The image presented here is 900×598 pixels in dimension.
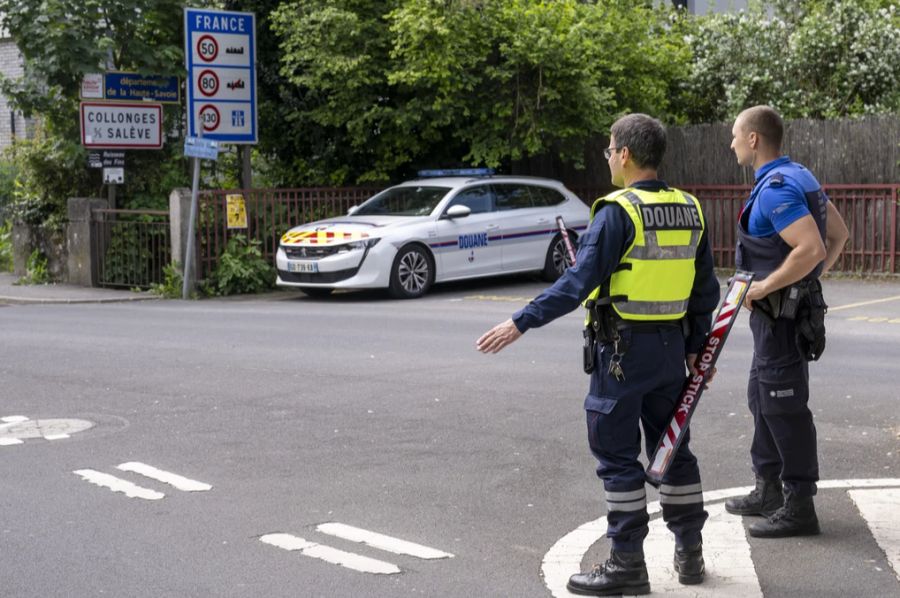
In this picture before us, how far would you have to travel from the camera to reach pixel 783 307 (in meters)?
5.54

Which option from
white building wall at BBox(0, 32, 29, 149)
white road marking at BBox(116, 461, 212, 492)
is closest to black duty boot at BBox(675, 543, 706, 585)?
white road marking at BBox(116, 461, 212, 492)

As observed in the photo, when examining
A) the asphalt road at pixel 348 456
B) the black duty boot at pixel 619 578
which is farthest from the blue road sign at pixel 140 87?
the black duty boot at pixel 619 578

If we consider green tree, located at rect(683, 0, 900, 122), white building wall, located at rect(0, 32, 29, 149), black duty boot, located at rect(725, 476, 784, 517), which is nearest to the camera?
black duty boot, located at rect(725, 476, 784, 517)

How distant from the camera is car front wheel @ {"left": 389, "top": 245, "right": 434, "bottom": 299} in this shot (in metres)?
17.4

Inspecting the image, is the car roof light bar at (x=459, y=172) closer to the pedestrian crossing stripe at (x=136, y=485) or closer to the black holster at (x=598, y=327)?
the pedestrian crossing stripe at (x=136, y=485)

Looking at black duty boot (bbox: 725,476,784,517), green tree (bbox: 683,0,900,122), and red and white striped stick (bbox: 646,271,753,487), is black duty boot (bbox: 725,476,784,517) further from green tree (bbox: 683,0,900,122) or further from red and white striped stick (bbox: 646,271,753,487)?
green tree (bbox: 683,0,900,122)

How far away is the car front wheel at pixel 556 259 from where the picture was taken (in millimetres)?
19375

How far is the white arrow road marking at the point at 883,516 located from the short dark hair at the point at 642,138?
1900 millimetres

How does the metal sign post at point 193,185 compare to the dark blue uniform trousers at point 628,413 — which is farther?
the metal sign post at point 193,185

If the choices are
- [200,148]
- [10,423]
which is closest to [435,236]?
[200,148]

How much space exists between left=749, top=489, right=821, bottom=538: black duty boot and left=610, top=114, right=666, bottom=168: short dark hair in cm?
170

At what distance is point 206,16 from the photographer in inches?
772

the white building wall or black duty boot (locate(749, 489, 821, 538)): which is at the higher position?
the white building wall

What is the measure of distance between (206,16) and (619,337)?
1591 cm
